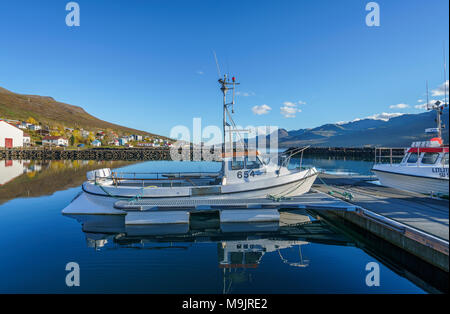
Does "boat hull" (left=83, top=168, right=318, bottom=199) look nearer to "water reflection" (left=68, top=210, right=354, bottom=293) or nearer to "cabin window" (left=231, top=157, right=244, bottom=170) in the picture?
"cabin window" (left=231, top=157, right=244, bottom=170)

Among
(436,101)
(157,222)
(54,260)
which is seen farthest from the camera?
(436,101)

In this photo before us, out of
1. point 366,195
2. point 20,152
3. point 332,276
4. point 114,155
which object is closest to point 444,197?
point 366,195

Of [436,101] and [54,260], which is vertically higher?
[436,101]

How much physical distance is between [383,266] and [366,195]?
213 inches

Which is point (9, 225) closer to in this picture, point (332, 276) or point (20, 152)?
point (332, 276)

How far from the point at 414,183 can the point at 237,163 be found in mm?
10110

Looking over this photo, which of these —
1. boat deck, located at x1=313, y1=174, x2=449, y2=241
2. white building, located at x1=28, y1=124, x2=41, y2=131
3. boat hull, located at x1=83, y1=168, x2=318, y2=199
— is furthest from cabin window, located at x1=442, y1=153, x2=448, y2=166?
white building, located at x1=28, y1=124, x2=41, y2=131

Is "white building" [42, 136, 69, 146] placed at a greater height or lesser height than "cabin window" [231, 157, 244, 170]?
greater

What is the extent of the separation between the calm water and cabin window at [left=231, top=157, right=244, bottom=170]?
9.73 ft

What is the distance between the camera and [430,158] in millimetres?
12211

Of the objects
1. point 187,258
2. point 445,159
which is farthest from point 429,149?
point 187,258

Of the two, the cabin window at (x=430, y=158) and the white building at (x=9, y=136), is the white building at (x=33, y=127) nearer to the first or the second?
the white building at (x=9, y=136)

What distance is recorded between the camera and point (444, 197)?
10.5 m

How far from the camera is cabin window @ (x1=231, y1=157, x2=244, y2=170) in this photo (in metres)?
11.4
